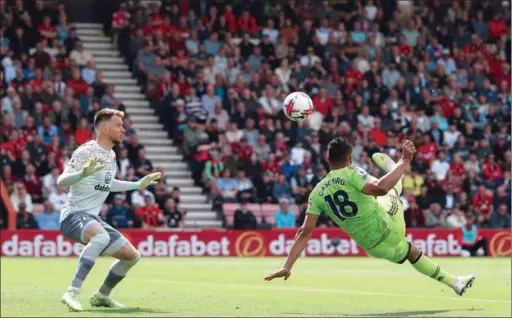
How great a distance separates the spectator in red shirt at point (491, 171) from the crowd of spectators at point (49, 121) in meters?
8.75

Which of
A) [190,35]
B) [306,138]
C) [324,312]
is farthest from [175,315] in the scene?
[190,35]

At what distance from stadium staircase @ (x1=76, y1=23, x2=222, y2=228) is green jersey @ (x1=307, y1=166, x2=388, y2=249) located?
15667 mm

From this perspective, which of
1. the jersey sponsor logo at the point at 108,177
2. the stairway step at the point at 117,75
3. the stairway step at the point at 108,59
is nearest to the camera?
the jersey sponsor logo at the point at 108,177

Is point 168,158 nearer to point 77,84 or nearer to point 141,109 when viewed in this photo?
point 141,109

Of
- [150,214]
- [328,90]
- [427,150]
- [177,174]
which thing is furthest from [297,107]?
[328,90]

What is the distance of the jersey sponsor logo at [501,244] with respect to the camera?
2869cm

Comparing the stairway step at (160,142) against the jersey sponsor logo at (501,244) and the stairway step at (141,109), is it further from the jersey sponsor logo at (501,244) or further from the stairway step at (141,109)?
the jersey sponsor logo at (501,244)

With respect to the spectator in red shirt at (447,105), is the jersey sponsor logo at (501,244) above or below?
below

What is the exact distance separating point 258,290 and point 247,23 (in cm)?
1802

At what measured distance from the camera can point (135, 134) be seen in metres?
29.1

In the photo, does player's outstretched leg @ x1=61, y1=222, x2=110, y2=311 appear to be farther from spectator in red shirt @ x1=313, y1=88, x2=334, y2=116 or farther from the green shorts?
spectator in red shirt @ x1=313, y1=88, x2=334, y2=116

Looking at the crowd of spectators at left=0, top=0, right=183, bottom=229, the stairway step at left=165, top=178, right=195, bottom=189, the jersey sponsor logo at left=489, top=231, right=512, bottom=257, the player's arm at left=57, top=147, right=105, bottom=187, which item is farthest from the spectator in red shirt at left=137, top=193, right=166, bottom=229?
the player's arm at left=57, top=147, right=105, bottom=187

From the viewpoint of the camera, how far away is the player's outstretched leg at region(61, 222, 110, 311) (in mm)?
12680

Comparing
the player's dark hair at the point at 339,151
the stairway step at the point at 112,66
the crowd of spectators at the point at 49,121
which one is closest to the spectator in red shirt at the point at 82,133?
the crowd of spectators at the point at 49,121
